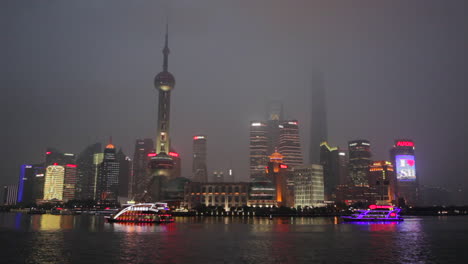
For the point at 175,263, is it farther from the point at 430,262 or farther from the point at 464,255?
the point at 464,255

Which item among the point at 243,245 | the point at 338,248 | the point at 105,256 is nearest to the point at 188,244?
the point at 243,245

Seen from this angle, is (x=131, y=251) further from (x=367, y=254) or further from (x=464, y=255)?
(x=464, y=255)

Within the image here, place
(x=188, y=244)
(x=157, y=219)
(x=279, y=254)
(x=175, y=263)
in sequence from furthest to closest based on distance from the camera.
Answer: (x=157, y=219)
(x=188, y=244)
(x=279, y=254)
(x=175, y=263)

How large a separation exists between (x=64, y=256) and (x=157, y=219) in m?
118

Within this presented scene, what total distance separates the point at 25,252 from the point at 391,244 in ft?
231

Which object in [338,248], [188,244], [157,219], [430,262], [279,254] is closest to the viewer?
[430,262]

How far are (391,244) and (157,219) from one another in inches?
4540

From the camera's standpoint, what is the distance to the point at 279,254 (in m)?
71.4

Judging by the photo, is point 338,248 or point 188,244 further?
point 188,244

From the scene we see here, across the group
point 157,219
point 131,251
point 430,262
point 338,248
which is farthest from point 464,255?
point 157,219

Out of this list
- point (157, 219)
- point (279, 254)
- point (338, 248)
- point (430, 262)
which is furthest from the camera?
point (157, 219)

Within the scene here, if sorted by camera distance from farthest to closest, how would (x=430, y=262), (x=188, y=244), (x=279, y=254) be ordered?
1. (x=188, y=244)
2. (x=279, y=254)
3. (x=430, y=262)

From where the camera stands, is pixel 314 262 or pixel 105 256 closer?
pixel 314 262

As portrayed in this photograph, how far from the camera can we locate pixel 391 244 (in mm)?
89188
